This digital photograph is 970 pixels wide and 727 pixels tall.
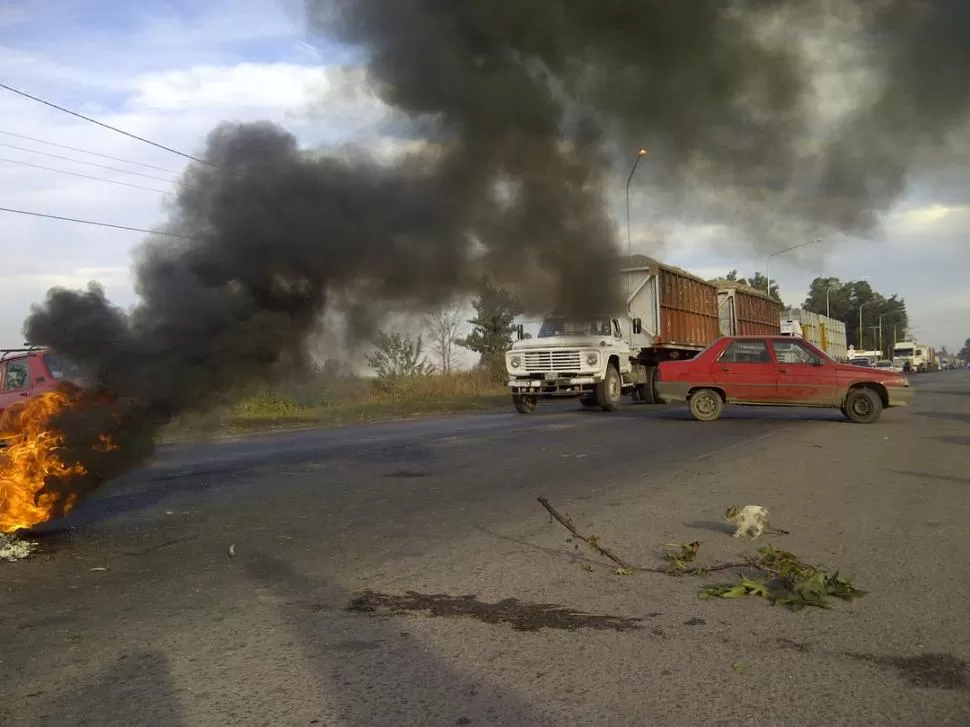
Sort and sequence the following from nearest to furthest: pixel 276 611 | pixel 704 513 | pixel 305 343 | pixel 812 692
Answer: pixel 812 692
pixel 276 611
pixel 704 513
pixel 305 343

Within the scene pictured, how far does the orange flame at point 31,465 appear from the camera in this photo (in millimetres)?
5980

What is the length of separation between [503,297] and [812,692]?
33.1 feet

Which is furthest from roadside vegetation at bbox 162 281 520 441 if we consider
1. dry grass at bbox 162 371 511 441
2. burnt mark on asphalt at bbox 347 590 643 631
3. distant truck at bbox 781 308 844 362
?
distant truck at bbox 781 308 844 362

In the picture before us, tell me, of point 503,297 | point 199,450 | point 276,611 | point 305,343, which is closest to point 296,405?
point 199,450

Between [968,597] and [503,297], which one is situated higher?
[503,297]

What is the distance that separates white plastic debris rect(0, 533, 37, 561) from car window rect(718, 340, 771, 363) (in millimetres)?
13102

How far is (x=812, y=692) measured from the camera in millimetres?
3586

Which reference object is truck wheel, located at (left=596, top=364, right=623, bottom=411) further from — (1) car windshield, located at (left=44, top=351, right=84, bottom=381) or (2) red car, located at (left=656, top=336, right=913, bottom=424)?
(1) car windshield, located at (left=44, top=351, right=84, bottom=381)

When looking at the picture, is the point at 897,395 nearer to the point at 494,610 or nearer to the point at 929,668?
the point at 929,668

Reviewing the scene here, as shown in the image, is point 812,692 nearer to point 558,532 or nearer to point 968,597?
point 968,597

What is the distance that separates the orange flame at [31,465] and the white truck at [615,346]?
12.6 m

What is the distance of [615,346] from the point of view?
64.9 feet

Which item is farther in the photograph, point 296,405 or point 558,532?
point 296,405

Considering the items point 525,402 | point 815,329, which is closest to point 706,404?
point 525,402
